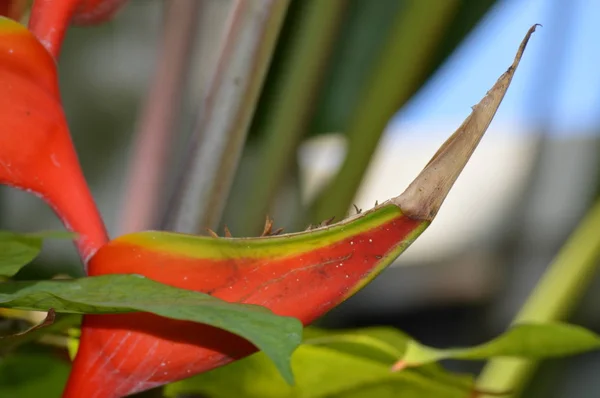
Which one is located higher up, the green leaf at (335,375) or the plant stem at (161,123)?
the plant stem at (161,123)

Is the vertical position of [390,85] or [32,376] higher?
[390,85]

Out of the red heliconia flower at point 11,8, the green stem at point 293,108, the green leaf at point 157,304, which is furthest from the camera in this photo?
the green stem at point 293,108

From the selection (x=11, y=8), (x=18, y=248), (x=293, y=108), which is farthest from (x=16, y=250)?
(x=293, y=108)

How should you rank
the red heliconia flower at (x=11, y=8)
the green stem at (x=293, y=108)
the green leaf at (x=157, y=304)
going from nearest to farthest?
the green leaf at (x=157, y=304)
the red heliconia flower at (x=11, y=8)
the green stem at (x=293, y=108)

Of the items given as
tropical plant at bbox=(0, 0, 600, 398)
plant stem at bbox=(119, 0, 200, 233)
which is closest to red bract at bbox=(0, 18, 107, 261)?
tropical plant at bbox=(0, 0, 600, 398)

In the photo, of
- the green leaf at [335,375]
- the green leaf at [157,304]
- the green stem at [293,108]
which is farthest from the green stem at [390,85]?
the green leaf at [157,304]

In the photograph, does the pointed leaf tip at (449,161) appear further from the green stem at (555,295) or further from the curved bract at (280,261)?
the green stem at (555,295)

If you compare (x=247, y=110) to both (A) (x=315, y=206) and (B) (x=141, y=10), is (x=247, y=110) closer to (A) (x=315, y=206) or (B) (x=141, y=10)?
(A) (x=315, y=206)

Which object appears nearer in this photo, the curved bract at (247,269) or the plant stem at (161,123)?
the curved bract at (247,269)

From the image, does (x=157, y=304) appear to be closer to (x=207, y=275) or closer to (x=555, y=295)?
(x=207, y=275)
